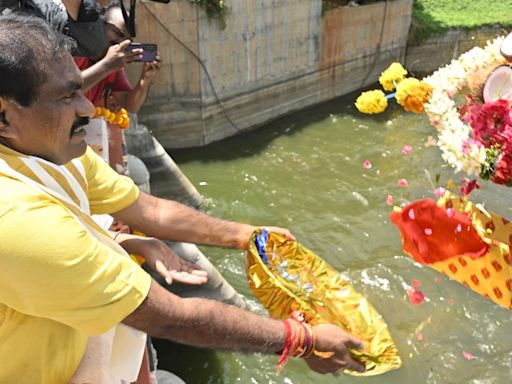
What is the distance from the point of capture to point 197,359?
4543 mm

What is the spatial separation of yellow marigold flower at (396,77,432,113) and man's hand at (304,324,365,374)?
56.8 inches

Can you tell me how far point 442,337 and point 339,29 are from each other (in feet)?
22.5

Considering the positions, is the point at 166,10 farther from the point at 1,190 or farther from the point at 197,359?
the point at 1,190

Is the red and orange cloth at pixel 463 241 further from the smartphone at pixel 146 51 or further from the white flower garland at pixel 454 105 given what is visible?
the smartphone at pixel 146 51

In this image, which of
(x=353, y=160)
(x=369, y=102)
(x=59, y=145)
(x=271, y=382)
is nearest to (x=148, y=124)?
(x=353, y=160)

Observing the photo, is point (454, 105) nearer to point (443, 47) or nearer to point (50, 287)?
point (50, 287)

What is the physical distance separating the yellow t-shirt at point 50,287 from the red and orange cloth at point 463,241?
1916mm

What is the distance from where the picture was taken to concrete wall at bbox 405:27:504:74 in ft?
38.4

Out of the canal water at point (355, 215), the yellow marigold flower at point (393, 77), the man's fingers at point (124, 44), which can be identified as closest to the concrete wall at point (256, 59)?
the canal water at point (355, 215)

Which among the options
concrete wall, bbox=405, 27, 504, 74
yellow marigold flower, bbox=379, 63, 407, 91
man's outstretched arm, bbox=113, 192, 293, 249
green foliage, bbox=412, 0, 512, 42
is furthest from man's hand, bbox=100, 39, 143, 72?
green foliage, bbox=412, 0, 512, 42

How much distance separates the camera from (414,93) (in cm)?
292

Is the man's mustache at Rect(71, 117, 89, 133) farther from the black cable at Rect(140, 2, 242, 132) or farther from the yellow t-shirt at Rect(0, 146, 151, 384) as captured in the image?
the black cable at Rect(140, 2, 242, 132)

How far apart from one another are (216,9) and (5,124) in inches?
269

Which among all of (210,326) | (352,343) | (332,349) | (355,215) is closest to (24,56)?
(210,326)
